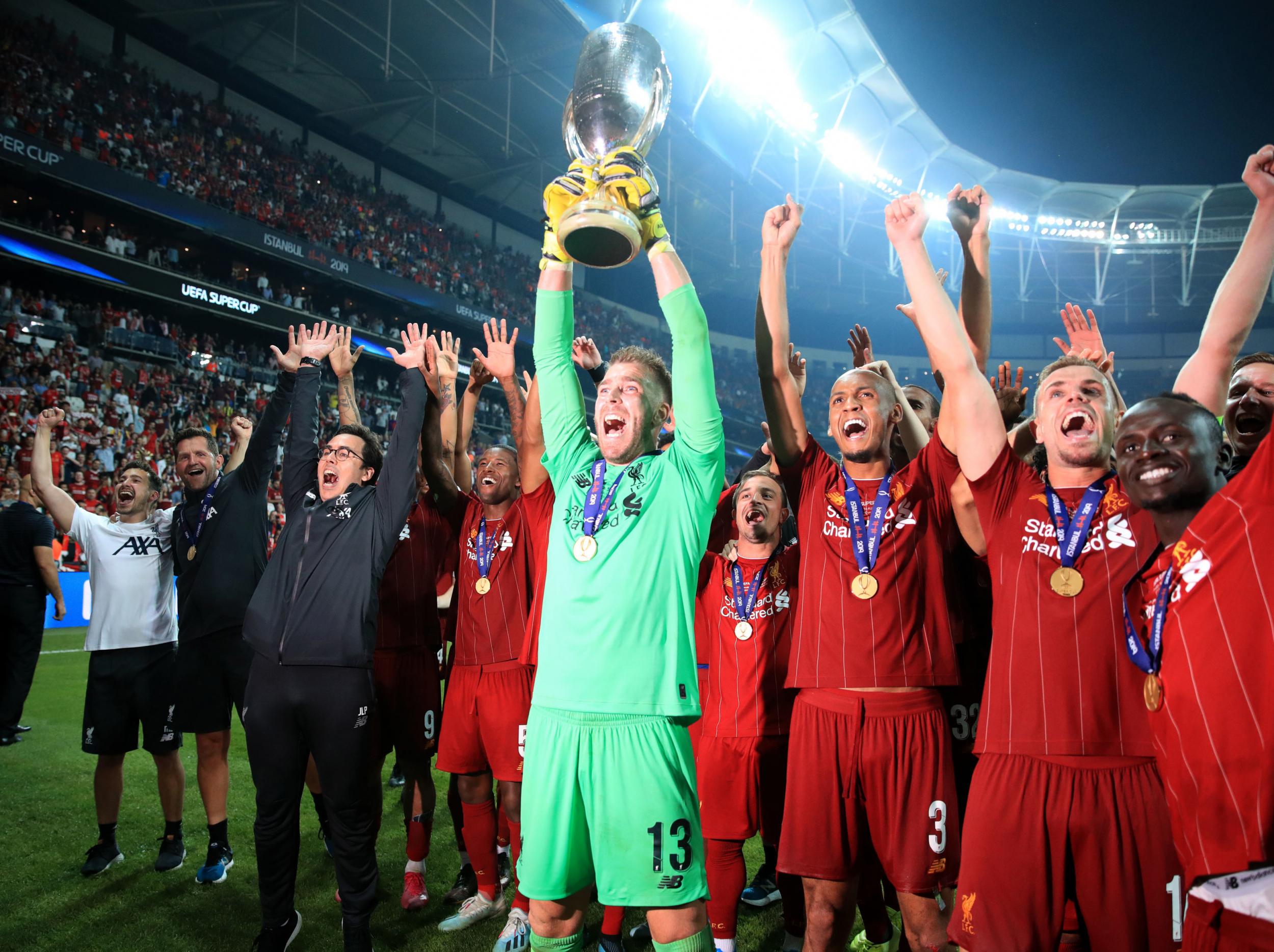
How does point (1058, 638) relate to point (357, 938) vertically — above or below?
above

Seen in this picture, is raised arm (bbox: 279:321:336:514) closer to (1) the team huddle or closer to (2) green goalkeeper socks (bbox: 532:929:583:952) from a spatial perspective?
(1) the team huddle

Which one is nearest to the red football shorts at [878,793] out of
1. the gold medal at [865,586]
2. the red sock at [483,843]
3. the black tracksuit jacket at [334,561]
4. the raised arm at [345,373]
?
the gold medal at [865,586]

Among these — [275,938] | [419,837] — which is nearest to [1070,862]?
[275,938]

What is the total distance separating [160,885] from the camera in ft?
13.9

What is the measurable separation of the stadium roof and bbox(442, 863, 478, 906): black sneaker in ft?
55.4

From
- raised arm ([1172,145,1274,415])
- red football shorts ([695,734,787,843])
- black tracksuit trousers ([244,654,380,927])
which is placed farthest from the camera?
red football shorts ([695,734,787,843])

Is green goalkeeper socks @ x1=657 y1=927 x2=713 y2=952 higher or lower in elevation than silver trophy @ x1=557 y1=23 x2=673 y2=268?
lower

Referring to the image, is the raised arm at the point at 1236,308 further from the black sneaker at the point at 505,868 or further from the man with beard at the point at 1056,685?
the black sneaker at the point at 505,868

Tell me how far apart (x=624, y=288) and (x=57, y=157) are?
2179 cm

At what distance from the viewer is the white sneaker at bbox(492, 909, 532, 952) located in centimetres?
353

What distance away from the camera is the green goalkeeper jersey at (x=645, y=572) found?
2.39 metres

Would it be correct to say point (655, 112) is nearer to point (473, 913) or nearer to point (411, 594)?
point (411, 594)

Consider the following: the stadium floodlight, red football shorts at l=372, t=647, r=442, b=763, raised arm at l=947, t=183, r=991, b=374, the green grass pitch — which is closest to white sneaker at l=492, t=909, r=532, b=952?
the green grass pitch

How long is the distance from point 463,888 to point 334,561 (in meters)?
1.92
